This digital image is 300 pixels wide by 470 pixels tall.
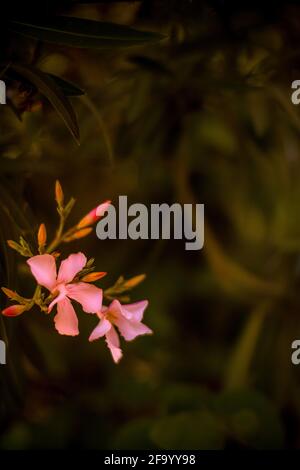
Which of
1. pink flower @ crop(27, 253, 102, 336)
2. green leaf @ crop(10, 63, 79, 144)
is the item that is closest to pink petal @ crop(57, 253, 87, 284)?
pink flower @ crop(27, 253, 102, 336)

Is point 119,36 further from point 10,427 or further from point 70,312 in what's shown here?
point 10,427

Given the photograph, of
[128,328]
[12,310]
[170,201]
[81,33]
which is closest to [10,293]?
[12,310]

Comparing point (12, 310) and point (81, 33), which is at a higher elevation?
point (81, 33)

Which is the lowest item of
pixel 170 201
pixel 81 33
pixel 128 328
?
pixel 128 328

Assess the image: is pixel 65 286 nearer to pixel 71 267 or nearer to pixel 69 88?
pixel 71 267

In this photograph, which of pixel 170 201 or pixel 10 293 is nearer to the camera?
pixel 10 293
